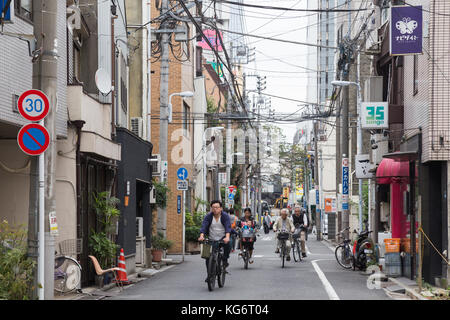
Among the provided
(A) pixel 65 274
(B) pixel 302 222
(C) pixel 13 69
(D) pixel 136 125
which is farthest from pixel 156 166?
(C) pixel 13 69

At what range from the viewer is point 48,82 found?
36.8ft

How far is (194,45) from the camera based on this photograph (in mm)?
42656

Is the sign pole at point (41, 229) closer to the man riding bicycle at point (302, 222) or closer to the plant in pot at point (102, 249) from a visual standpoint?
the plant in pot at point (102, 249)

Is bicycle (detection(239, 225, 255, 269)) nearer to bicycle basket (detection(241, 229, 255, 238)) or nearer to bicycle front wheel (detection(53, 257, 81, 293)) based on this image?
bicycle basket (detection(241, 229, 255, 238))

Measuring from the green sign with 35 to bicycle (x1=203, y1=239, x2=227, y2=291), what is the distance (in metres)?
8.33

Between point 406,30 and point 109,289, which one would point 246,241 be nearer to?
point 109,289

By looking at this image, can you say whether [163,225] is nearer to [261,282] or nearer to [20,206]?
[261,282]

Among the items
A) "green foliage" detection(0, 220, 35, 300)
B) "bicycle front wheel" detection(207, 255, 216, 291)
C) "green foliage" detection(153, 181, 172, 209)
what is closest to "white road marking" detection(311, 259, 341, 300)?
"bicycle front wheel" detection(207, 255, 216, 291)

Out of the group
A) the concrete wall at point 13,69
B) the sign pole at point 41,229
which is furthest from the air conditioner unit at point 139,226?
the sign pole at point 41,229

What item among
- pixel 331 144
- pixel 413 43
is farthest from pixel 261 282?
pixel 331 144

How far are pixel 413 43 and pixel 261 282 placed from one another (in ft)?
23.0

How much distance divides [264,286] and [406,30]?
7262mm

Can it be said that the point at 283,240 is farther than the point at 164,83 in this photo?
No

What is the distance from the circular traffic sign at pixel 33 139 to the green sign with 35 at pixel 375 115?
45.0 feet
